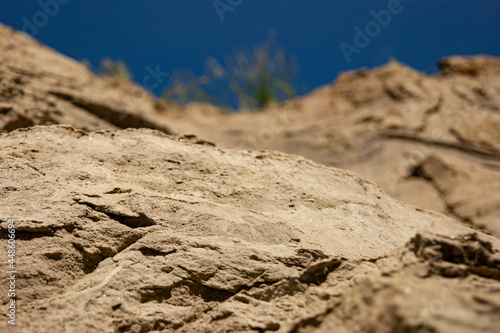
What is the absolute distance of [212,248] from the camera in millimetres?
1933

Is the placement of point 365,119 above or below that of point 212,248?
above

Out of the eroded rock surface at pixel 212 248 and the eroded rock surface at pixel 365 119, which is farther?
the eroded rock surface at pixel 365 119

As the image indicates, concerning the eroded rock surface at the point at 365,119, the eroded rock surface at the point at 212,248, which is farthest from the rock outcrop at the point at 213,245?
the eroded rock surface at the point at 365,119

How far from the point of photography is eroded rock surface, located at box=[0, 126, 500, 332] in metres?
1.50

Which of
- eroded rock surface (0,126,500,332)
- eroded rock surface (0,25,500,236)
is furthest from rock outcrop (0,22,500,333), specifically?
eroded rock surface (0,25,500,236)

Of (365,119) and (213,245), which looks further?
(365,119)

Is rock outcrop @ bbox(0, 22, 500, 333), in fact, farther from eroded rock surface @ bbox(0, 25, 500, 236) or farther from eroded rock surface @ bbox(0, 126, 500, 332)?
eroded rock surface @ bbox(0, 25, 500, 236)

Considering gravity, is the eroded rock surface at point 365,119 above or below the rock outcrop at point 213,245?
above

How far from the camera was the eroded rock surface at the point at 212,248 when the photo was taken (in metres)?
1.50

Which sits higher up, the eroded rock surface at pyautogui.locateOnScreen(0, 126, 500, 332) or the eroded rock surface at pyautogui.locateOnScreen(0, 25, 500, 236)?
the eroded rock surface at pyautogui.locateOnScreen(0, 25, 500, 236)

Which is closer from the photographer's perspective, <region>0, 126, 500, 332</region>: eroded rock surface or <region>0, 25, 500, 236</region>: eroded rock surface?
<region>0, 126, 500, 332</region>: eroded rock surface

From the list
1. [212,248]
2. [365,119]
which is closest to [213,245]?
[212,248]

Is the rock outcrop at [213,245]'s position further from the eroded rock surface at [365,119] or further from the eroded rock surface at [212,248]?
the eroded rock surface at [365,119]

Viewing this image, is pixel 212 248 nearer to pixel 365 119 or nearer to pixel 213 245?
pixel 213 245
